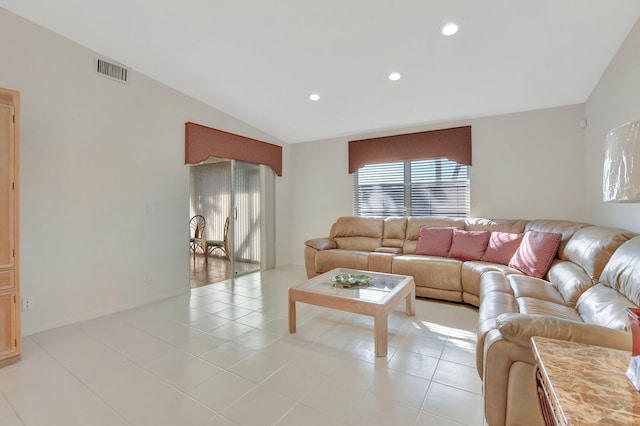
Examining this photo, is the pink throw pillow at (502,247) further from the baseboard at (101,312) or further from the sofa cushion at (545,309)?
the baseboard at (101,312)

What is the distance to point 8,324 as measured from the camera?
7.09 feet

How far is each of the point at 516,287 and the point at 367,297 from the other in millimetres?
1260

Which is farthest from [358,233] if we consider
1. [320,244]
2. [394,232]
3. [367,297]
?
[367,297]

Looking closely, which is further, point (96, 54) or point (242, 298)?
point (242, 298)

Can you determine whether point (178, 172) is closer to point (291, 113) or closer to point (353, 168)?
point (291, 113)

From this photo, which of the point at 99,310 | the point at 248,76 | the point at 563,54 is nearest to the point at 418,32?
the point at 563,54

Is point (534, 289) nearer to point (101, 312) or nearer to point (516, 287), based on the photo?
point (516, 287)

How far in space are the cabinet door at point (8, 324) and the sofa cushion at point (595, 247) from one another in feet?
14.1

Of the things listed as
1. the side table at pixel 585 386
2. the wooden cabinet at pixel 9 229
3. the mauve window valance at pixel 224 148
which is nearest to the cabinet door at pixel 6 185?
the wooden cabinet at pixel 9 229

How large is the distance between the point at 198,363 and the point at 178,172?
8.48 feet

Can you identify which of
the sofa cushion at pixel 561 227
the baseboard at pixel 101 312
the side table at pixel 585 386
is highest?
the sofa cushion at pixel 561 227

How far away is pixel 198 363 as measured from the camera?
212 cm

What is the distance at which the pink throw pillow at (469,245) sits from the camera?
3514mm

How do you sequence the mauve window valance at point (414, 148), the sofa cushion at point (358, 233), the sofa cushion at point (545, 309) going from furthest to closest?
1. the sofa cushion at point (358, 233)
2. the mauve window valance at point (414, 148)
3. the sofa cushion at point (545, 309)
